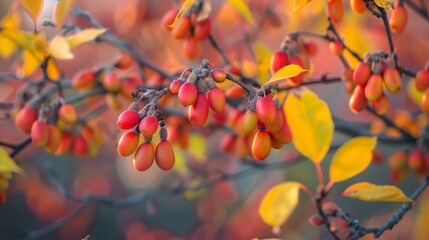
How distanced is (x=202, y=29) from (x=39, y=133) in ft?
1.70

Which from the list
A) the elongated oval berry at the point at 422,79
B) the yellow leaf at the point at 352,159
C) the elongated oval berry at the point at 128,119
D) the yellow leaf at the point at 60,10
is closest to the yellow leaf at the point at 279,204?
the yellow leaf at the point at 352,159

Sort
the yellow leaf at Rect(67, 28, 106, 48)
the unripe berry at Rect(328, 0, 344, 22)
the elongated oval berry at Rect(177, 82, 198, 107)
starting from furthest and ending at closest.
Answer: the yellow leaf at Rect(67, 28, 106, 48) → the unripe berry at Rect(328, 0, 344, 22) → the elongated oval berry at Rect(177, 82, 198, 107)

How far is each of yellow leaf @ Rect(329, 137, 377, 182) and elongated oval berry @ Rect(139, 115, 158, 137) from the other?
566 millimetres

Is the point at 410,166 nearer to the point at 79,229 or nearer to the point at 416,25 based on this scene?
the point at 416,25

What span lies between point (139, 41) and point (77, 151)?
132 cm

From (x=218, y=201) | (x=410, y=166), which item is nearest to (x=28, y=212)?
(x=218, y=201)

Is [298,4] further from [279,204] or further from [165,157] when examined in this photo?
[279,204]

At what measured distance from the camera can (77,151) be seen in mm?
1898

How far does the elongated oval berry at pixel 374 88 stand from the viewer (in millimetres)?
1330

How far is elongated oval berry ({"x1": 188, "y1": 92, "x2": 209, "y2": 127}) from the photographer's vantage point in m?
1.15

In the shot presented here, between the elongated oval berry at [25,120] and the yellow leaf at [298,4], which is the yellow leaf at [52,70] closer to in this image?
the elongated oval berry at [25,120]

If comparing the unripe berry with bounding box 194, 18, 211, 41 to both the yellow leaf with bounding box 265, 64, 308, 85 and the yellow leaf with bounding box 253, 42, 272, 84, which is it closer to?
the yellow leaf with bounding box 253, 42, 272, 84

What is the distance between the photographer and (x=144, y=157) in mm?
1179

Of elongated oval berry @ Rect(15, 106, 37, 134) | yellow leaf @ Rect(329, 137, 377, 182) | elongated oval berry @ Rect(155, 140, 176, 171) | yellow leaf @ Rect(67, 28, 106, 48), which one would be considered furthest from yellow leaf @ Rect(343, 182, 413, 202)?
elongated oval berry @ Rect(15, 106, 37, 134)
